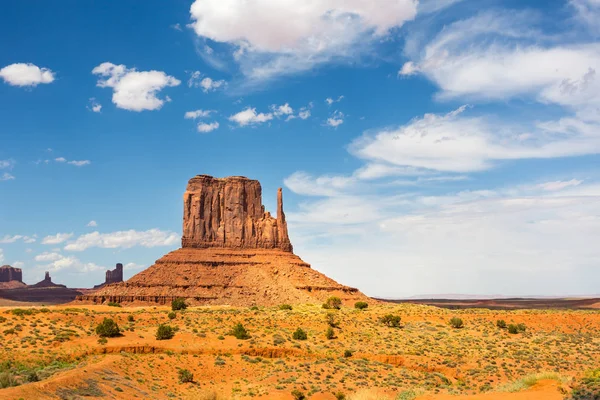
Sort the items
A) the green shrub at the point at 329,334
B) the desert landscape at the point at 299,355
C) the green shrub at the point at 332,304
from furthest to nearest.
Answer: the green shrub at the point at 332,304 < the green shrub at the point at 329,334 < the desert landscape at the point at 299,355

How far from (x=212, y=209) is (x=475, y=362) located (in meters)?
89.1

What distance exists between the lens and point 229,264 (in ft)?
377

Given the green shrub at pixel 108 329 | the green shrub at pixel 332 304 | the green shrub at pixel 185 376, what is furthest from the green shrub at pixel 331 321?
the green shrub at pixel 108 329

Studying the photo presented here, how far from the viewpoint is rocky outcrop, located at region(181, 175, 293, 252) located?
12412cm

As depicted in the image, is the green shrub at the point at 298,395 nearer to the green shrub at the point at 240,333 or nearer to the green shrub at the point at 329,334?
the green shrub at the point at 240,333

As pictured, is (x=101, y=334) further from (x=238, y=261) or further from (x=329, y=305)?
(x=238, y=261)

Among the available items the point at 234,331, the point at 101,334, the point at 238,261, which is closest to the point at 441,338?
the point at 234,331

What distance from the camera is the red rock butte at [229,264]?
10156cm

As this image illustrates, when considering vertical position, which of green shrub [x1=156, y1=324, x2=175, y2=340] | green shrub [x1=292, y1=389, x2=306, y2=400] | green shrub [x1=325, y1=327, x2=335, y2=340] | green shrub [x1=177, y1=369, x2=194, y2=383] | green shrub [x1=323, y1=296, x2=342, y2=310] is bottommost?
green shrub [x1=292, y1=389, x2=306, y2=400]

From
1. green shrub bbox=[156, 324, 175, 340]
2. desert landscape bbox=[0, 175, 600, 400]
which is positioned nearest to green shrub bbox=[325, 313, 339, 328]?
desert landscape bbox=[0, 175, 600, 400]

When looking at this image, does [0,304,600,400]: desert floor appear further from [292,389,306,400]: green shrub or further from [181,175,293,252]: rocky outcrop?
[181,175,293,252]: rocky outcrop

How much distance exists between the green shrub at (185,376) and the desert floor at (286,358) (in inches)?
16.6

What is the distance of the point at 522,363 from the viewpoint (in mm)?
45156

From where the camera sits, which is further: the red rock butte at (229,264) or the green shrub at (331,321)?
the red rock butte at (229,264)
